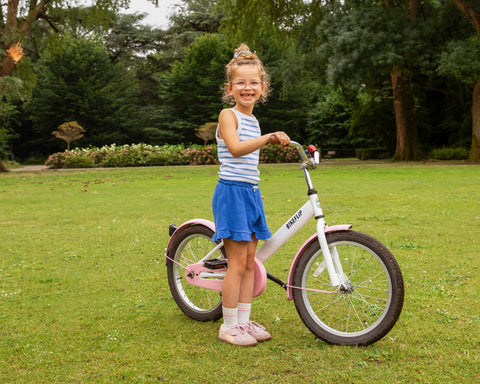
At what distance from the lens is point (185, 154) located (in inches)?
1288

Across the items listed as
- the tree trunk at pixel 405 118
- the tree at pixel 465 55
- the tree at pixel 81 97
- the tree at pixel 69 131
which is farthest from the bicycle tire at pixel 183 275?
the tree at pixel 81 97

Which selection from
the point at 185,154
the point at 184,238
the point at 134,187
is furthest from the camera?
the point at 185,154

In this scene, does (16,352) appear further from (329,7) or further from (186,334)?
(329,7)

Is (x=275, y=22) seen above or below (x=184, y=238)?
above

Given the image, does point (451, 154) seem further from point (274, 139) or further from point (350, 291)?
point (274, 139)

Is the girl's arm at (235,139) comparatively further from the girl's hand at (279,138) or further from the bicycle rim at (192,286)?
the bicycle rim at (192,286)

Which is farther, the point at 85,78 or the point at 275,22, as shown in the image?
the point at 85,78

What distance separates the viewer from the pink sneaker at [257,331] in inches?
→ 141

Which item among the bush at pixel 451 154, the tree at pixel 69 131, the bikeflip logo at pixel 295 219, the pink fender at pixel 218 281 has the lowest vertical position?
the bush at pixel 451 154

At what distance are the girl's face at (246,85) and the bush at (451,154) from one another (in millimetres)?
29026

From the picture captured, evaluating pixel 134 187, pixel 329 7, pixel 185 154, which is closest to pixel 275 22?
pixel 329 7

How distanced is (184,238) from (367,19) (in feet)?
75.6

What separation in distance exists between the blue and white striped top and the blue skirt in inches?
1.6

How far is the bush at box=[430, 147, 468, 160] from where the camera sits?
3020cm
